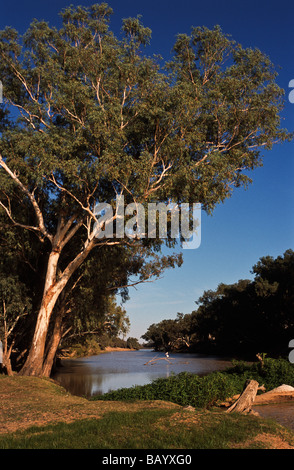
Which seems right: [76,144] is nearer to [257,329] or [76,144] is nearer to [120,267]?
[120,267]

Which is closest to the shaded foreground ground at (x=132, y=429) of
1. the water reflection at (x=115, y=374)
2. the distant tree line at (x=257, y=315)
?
the water reflection at (x=115, y=374)

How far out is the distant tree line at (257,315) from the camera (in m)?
48.3

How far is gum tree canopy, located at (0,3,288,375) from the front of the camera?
18.0 meters

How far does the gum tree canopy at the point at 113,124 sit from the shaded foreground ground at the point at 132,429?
1012 centimetres

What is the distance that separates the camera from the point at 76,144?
17.9 metres

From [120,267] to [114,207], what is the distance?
882 cm

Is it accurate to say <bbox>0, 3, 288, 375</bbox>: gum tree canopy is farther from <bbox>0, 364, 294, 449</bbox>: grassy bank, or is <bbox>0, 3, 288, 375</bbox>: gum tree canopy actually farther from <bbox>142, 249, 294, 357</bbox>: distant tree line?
<bbox>142, 249, 294, 357</bbox>: distant tree line

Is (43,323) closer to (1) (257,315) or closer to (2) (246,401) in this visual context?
(2) (246,401)

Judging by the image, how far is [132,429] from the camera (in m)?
7.11

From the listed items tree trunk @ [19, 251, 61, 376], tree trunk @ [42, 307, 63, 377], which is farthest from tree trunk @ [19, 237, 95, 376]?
tree trunk @ [42, 307, 63, 377]

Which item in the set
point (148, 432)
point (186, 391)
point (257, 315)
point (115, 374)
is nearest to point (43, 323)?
point (186, 391)

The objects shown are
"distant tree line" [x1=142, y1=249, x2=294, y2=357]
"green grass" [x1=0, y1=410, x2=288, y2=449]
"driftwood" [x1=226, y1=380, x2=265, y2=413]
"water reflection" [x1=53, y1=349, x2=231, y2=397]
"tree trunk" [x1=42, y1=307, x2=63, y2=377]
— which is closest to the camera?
"green grass" [x1=0, y1=410, x2=288, y2=449]

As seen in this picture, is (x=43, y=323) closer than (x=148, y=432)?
Result: No

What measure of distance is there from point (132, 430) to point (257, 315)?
49.5m
